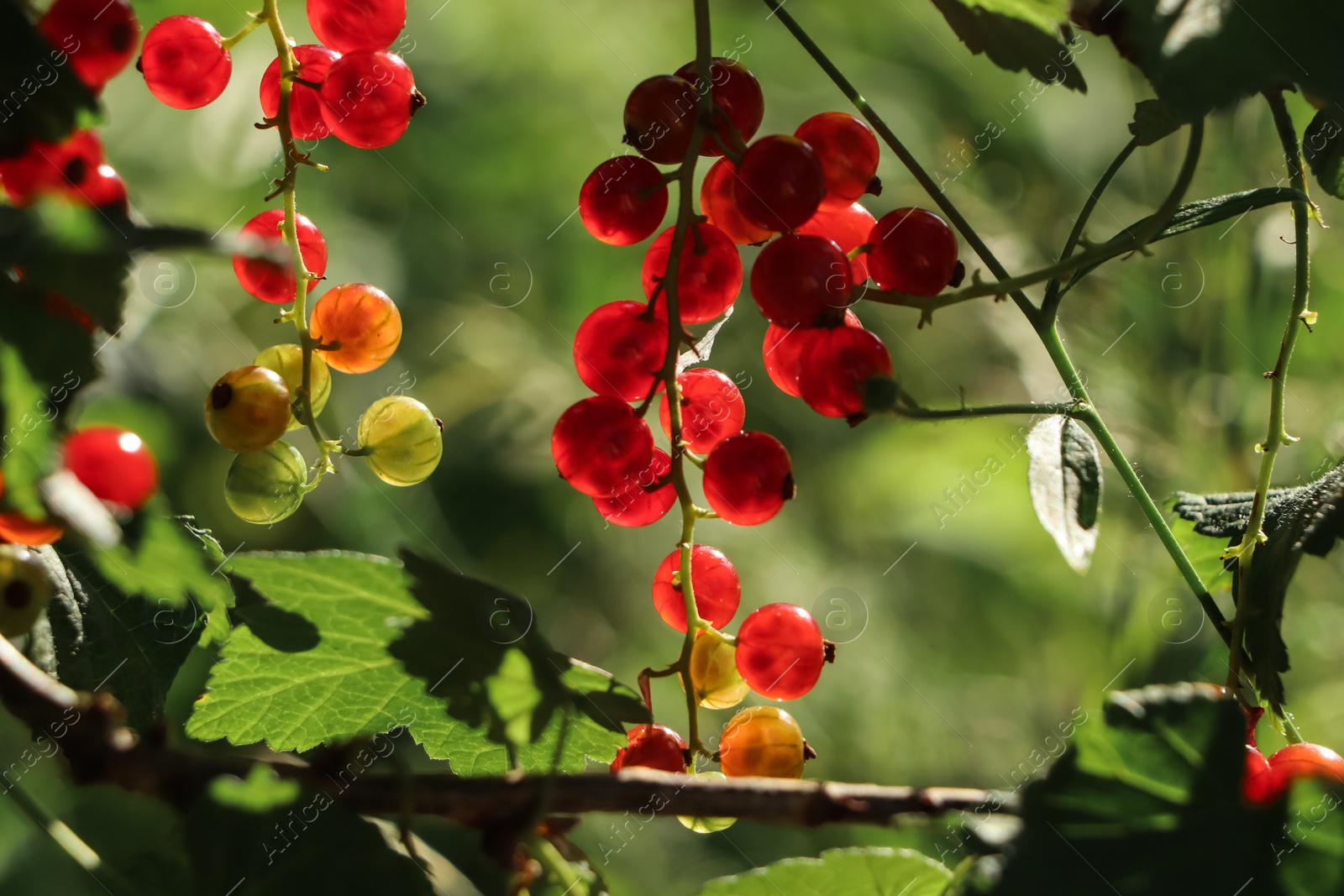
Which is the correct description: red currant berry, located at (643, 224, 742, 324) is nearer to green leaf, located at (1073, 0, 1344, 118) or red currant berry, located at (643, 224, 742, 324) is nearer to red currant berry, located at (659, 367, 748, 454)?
red currant berry, located at (659, 367, 748, 454)

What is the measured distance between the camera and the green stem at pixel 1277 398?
42 cm

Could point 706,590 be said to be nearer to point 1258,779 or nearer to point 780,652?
point 780,652

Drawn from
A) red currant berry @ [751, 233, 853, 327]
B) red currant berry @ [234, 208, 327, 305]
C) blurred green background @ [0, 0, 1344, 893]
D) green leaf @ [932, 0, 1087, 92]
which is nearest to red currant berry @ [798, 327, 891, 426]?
red currant berry @ [751, 233, 853, 327]

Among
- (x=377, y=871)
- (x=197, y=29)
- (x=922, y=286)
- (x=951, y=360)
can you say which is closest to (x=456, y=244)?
(x=951, y=360)

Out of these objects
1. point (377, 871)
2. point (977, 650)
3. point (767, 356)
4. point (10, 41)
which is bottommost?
point (977, 650)

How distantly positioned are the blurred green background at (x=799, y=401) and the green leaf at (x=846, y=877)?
895 mm

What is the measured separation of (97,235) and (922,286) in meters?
0.33

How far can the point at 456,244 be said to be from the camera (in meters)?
1.75

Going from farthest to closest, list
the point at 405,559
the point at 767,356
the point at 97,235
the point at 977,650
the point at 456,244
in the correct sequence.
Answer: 1. the point at 456,244
2. the point at 977,650
3. the point at 767,356
4. the point at 405,559
5. the point at 97,235

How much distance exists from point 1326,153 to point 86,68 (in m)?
0.52

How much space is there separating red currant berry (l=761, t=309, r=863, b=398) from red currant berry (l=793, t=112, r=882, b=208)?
2.4 inches

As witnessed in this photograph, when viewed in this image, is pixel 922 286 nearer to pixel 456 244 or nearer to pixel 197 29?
pixel 197 29

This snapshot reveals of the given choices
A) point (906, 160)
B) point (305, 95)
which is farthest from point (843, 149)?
point (305, 95)

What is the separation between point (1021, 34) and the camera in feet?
1.41
